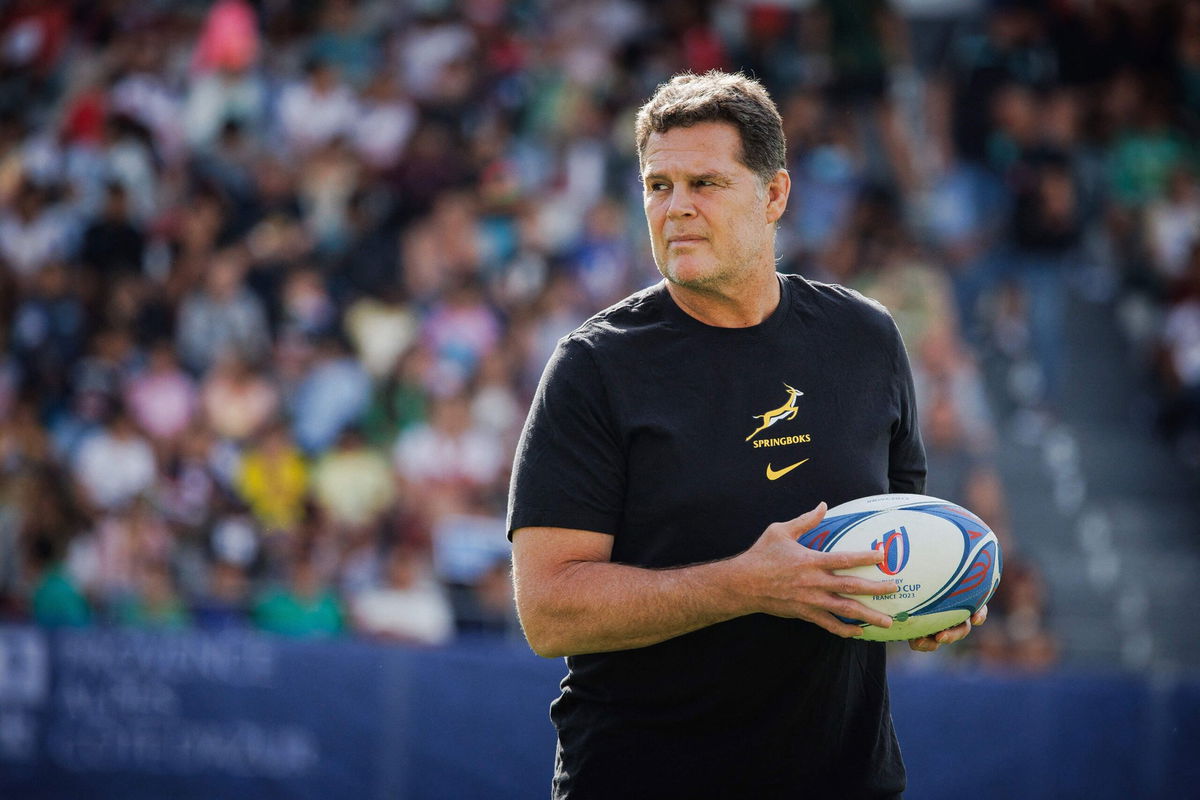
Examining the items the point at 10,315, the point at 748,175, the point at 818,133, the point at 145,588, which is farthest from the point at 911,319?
the point at 748,175

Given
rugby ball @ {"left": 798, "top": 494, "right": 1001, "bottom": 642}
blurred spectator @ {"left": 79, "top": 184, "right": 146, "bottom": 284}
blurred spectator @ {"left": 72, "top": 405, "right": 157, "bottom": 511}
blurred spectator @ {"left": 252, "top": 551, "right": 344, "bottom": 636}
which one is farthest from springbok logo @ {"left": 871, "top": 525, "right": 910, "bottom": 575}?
blurred spectator @ {"left": 79, "top": 184, "right": 146, "bottom": 284}

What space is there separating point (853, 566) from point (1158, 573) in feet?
28.3

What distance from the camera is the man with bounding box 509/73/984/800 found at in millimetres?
3299

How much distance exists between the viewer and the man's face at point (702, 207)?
3.45 meters

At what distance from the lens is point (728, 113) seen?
3.47 metres

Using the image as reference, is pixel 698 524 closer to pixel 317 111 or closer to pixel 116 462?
pixel 116 462

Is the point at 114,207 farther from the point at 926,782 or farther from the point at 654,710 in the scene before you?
the point at 654,710

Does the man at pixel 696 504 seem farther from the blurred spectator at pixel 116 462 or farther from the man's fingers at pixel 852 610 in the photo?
the blurred spectator at pixel 116 462

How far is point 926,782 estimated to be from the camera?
869 cm

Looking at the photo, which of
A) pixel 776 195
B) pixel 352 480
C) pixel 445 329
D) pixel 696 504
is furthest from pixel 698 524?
pixel 445 329

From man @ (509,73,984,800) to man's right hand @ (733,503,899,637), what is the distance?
2 cm

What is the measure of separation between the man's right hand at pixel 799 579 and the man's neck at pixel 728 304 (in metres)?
0.60

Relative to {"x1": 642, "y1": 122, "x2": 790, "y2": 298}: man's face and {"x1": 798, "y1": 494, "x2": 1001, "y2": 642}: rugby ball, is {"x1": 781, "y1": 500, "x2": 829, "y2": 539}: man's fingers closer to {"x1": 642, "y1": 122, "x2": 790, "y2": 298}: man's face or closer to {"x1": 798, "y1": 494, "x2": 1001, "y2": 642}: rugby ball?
{"x1": 798, "y1": 494, "x2": 1001, "y2": 642}: rugby ball

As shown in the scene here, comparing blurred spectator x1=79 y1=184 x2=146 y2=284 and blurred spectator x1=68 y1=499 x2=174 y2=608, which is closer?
blurred spectator x1=68 y1=499 x2=174 y2=608
